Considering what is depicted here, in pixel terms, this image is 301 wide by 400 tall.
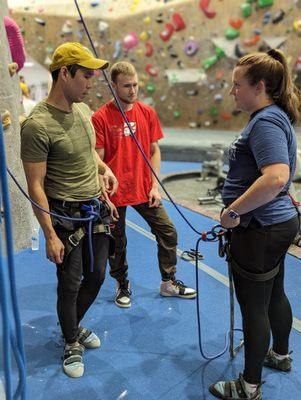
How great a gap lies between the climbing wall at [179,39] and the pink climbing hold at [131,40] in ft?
0.05

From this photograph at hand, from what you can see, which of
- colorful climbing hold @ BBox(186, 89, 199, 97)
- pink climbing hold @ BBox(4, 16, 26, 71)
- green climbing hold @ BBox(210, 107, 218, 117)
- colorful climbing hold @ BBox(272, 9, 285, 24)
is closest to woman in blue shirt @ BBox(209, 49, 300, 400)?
pink climbing hold @ BBox(4, 16, 26, 71)

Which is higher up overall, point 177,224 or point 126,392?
point 126,392

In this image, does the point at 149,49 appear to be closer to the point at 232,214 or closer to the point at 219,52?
the point at 219,52

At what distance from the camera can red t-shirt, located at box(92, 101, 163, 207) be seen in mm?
2607

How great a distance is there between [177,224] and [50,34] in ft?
27.1

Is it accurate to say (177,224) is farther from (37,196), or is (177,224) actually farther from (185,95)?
(185,95)

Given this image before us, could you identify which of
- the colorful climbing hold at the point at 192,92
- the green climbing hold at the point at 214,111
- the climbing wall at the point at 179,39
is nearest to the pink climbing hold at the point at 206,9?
the climbing wall at the point at 179,39

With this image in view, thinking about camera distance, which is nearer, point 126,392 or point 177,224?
point 126,392

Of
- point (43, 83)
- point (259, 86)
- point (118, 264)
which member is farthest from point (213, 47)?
point (259, 86)

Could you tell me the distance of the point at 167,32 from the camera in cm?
989

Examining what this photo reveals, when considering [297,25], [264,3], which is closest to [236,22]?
[264,3]

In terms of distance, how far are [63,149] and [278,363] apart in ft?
4.83

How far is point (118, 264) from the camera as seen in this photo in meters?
2.81

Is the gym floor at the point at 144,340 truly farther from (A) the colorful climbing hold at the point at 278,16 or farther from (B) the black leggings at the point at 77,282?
(A) the colorful climbing hold at the point at 278,16
